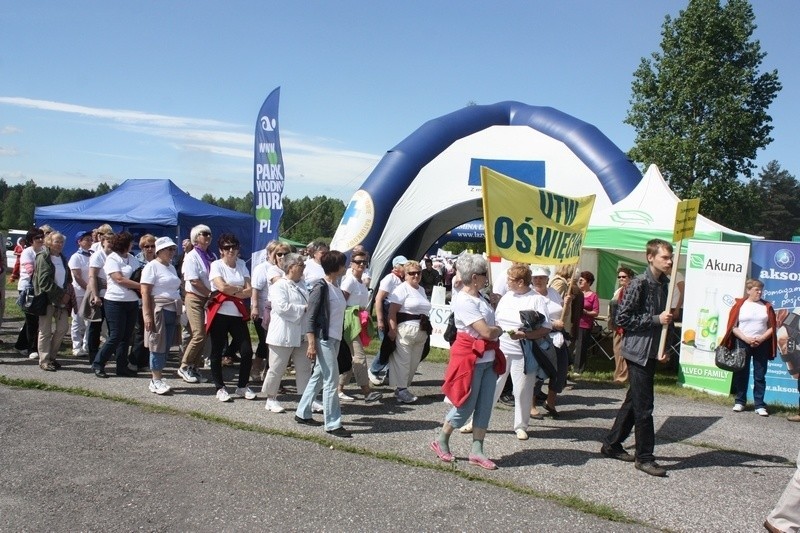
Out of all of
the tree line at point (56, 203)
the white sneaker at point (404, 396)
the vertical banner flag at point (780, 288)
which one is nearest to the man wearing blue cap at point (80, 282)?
the white sneaker at point (404, 396)

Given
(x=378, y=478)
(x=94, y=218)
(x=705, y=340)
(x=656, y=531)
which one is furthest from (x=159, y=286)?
(x=94, y=218)

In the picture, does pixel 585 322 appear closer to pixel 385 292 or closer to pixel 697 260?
pixel 697 260

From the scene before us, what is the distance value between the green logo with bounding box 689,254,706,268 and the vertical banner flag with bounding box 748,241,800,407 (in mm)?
619

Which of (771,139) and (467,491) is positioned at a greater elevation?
(771,139)

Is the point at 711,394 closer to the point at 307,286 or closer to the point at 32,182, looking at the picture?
the point at 307,286

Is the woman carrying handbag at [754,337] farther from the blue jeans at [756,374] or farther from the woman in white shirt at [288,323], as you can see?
the woman in white shirt at [288,323]

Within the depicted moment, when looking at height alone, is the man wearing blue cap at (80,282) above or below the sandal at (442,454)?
above

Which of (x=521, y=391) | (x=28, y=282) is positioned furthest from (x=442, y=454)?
(x=28, y=282)

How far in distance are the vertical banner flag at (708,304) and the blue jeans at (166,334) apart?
271 inches

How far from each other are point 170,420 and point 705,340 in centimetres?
714

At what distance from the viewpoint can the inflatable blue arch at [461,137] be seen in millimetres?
14219

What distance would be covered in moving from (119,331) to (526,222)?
16.1ft

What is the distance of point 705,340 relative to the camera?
31.5ft

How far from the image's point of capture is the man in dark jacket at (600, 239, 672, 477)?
18.3 feet
